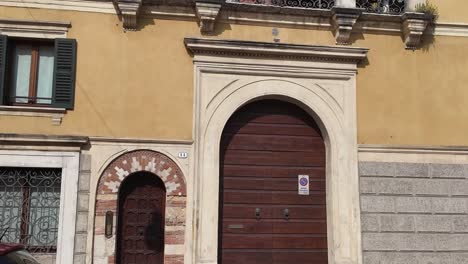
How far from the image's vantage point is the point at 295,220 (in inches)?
413

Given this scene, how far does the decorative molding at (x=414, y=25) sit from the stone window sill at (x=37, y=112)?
6.86 metres

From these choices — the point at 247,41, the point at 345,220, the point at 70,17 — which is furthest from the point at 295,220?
the point at 70,17

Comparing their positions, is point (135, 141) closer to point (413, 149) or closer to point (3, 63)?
point (3, 63)

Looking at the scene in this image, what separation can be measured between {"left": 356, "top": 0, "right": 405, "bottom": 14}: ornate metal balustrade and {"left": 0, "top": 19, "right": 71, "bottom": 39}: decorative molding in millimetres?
5983

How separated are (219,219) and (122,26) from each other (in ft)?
13.4

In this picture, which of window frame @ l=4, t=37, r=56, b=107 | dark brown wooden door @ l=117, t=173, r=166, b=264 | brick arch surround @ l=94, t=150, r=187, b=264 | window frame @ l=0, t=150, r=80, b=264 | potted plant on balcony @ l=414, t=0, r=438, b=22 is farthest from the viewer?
potted plant on balcony @ l=414, t=0, r=438, b=22

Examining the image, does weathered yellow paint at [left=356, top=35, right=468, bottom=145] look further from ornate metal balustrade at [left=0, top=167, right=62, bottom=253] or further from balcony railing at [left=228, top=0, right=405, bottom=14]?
ornate metal balustrade at [left=0, top=167, right=62, bottom=253]

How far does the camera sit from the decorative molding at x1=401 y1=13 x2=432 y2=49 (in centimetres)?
1080

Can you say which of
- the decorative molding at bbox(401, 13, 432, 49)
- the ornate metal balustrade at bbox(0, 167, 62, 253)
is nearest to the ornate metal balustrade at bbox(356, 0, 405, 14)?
the decorative molding at bbox(401, 13, 432, 49)

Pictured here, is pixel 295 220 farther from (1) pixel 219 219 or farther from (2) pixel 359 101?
(2) pixel 359 101

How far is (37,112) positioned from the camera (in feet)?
31.9

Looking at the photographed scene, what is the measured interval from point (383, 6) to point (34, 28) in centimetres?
695

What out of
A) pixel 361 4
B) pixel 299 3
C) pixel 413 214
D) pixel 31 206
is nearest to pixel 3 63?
pixel 31 206

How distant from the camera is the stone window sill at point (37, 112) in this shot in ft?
31.6
